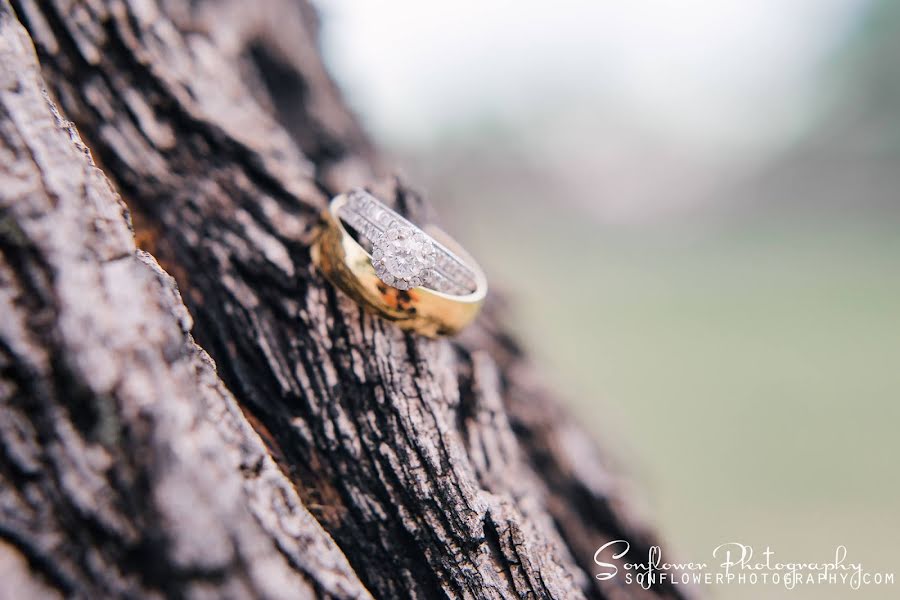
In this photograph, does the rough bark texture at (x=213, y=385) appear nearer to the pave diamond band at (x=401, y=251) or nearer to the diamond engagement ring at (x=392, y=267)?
the diamond engagement ring at (x=392, y=267)

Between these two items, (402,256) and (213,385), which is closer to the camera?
(213,385)

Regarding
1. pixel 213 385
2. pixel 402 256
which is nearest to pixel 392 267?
pixel 402 256

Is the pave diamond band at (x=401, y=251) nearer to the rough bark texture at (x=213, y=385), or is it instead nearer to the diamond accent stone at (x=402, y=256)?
the diamond accent stone at (x=402, y=256)

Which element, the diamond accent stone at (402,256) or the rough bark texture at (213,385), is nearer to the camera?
the rough bark texture at (213,385)

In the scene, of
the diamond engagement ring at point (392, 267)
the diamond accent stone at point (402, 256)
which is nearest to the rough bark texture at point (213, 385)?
the diamond engagement ring at point (392, 267)

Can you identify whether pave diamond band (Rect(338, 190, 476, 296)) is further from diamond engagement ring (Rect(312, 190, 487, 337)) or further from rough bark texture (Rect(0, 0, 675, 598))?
rough bark texture (Rect(0, 0, 675, 598))

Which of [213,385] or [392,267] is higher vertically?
[392,267]

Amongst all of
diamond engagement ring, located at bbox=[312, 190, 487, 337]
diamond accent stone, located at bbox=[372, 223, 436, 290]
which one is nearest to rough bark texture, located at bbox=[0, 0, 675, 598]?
diamond engagement ring, located at bbox=[312, 190, 487, 337]

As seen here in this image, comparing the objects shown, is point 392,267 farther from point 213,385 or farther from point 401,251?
point 213,385
